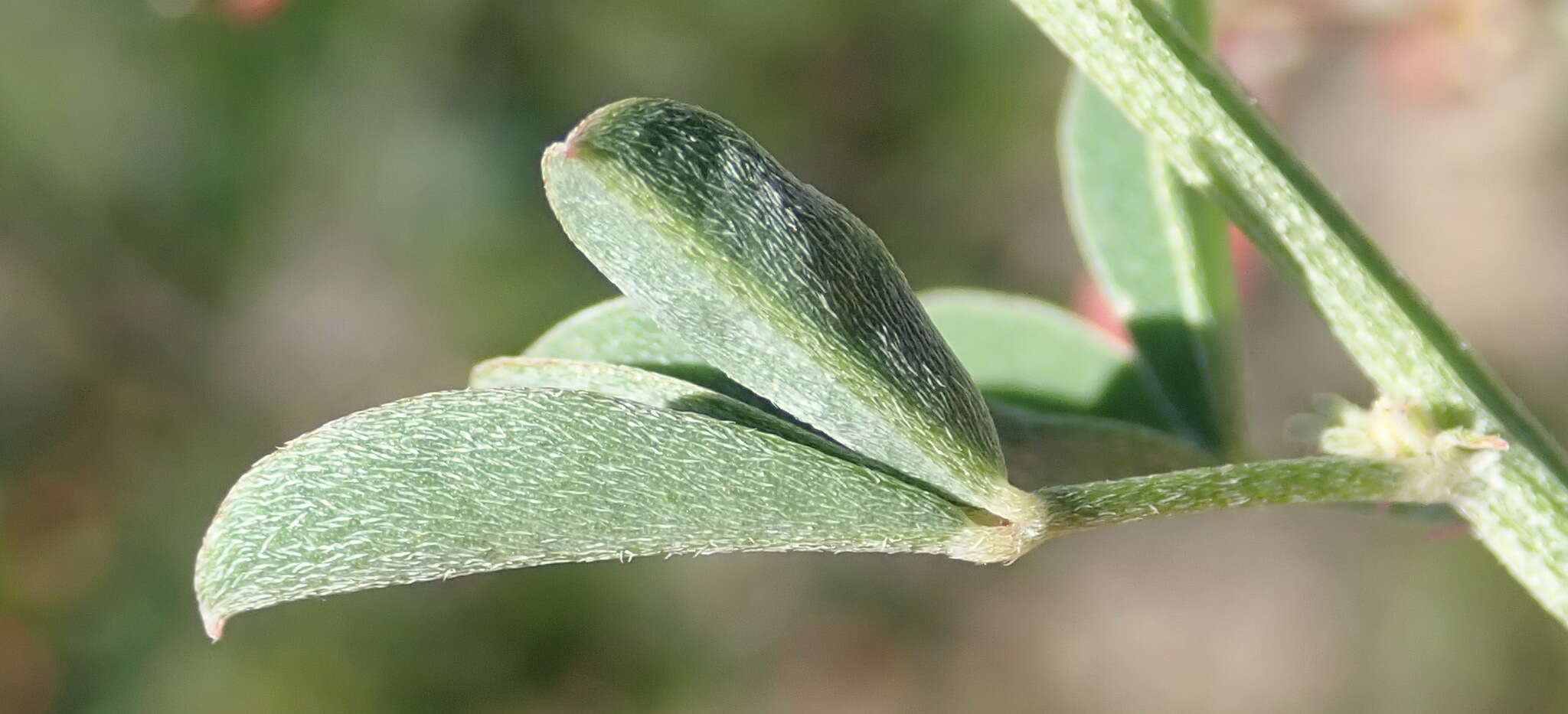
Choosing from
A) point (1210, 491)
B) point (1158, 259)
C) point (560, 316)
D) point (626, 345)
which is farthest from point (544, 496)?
point (560, 316)

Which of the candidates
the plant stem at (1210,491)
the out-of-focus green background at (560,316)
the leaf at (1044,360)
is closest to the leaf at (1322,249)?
the plant stem at (1210,491)

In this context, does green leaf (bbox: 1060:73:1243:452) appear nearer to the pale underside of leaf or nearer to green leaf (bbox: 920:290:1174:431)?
green leaf (bbox: 920:290:1174:431)

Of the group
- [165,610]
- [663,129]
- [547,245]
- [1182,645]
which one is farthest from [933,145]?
[663,129]

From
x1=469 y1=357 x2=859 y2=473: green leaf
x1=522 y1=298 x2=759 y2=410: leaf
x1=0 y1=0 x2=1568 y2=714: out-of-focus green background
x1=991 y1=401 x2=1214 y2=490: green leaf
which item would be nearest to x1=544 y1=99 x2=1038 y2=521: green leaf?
x1=469 y1=357 x2=859 y2=473: green leaf

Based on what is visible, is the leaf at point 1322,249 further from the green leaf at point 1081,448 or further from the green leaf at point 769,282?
the green leaf at point 769,282

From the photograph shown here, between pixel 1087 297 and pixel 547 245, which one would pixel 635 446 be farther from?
pixel 547 245

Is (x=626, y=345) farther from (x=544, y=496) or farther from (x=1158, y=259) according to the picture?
(x=1158, y=259)
